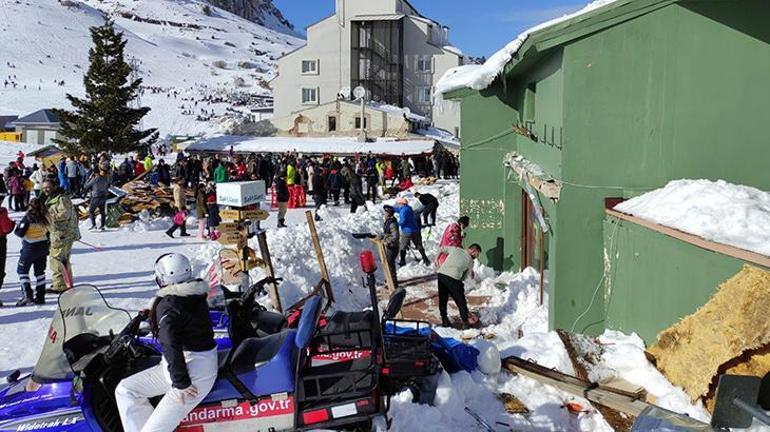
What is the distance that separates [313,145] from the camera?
38531mm

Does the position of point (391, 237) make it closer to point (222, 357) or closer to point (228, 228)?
point (228, 228)

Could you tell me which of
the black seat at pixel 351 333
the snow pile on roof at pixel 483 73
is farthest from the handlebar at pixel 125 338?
the snow pile on roof at pixel 483 73

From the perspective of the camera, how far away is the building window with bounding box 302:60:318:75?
52.7m

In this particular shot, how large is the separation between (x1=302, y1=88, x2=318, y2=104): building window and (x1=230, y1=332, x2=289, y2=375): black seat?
4821 cm

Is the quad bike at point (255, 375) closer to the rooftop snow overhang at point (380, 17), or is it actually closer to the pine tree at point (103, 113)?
the pine tree at point (103, 113)

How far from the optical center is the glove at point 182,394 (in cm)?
452

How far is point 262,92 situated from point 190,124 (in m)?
36.6

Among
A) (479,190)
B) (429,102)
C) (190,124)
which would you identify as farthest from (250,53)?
(479,190)

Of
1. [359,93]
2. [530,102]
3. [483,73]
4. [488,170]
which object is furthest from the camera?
[359,93]

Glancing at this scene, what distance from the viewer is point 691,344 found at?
219 inches

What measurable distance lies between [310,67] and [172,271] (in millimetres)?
50174

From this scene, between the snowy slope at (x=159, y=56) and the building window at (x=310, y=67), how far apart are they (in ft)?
42.0

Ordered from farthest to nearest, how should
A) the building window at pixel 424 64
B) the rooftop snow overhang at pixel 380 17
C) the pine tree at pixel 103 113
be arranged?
the building window at pixel 424 64, the rooftop snow overhang at pixel 380 17, the pine tree at pixel 103 113

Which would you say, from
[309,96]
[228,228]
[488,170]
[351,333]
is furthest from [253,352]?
[309,96]
